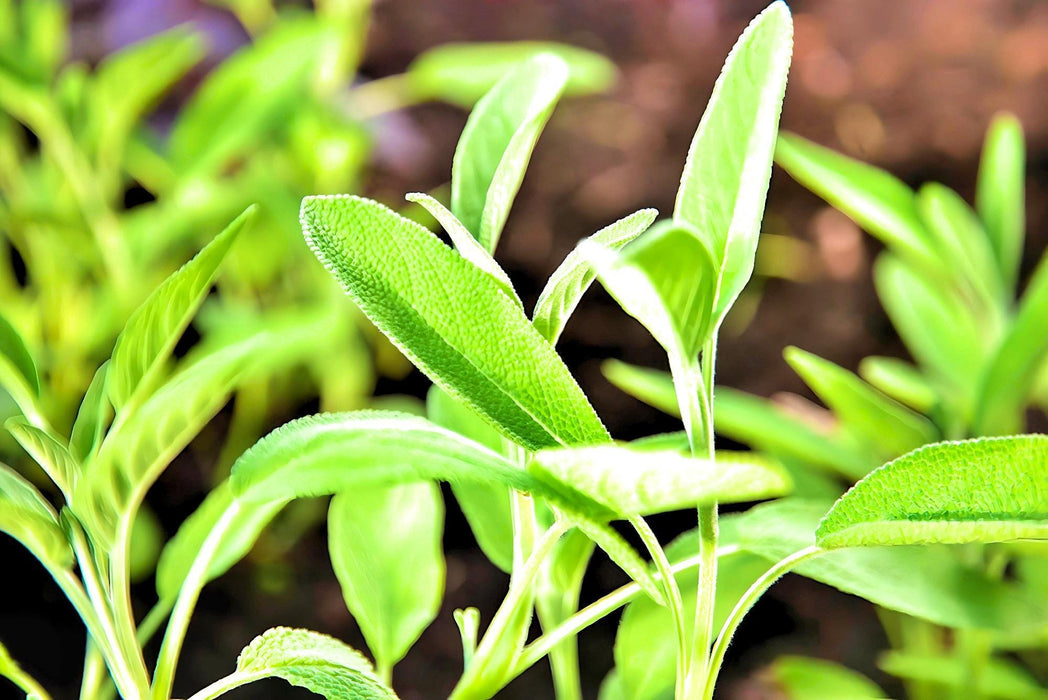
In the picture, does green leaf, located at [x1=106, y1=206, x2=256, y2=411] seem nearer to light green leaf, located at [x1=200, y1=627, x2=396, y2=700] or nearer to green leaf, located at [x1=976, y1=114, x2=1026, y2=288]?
light green leaf, located at [x1=200, y1=627, x2=396, y2=700]

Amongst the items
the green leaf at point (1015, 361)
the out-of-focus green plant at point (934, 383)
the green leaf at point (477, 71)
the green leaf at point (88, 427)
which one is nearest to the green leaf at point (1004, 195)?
the out-of-focus green plant at point (934, 383)

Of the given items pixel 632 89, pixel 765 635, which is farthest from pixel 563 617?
pixel 632 89

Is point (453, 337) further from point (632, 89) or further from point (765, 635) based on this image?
point (632, 89)

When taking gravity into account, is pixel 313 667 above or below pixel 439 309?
below

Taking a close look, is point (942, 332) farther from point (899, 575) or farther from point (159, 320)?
point (159, 320)

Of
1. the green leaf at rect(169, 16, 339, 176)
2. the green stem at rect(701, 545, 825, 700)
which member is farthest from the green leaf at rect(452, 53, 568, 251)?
the green leaf at rect(169, 16, 339, 176)

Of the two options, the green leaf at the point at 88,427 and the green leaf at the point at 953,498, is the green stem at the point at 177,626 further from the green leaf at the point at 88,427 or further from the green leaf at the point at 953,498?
the green leaf at the point at 953,498

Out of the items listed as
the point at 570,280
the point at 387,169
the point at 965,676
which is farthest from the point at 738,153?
the point at 387,169
